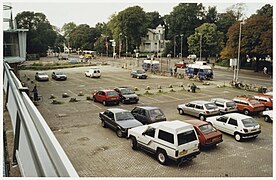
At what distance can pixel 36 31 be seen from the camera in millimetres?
78500

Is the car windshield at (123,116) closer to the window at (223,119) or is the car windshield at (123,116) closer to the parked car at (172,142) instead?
the parked car at (172,142)

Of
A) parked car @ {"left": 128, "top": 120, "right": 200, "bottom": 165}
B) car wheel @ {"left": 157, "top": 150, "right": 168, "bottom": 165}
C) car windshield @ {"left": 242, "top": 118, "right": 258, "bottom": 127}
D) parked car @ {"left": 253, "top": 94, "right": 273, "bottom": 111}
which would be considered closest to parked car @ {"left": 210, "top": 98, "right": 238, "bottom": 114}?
parked car @ {"left": 253, "top": 94, "right": 273, "bottom": 111}

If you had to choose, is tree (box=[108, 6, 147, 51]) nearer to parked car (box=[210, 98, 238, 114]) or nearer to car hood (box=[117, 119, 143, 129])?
parked car (box=[210, 98, 238, 114])

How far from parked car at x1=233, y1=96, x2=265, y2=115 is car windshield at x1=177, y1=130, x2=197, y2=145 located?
913 cm

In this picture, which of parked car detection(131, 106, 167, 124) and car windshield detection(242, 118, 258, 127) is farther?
parked car detection(131, 106, 167, 124)

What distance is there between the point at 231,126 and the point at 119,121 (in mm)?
5309

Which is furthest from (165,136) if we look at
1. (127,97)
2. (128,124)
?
(127,97)

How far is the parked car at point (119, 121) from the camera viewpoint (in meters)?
13.6

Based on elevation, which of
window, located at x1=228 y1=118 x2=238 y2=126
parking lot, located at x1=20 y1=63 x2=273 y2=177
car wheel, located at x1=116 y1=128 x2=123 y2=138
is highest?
window, located at x1=228 y1=118 x2=238 y2=126

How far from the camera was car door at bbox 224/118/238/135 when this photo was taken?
45.1 feet

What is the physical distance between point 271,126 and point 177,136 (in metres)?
8.55

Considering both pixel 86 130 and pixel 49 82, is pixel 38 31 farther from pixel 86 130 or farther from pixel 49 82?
pixel 86 130

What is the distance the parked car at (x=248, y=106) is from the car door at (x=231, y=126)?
4.91 metres

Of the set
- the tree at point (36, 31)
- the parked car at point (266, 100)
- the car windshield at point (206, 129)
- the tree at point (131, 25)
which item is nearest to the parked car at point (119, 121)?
the car windshield at point (206, 129)
